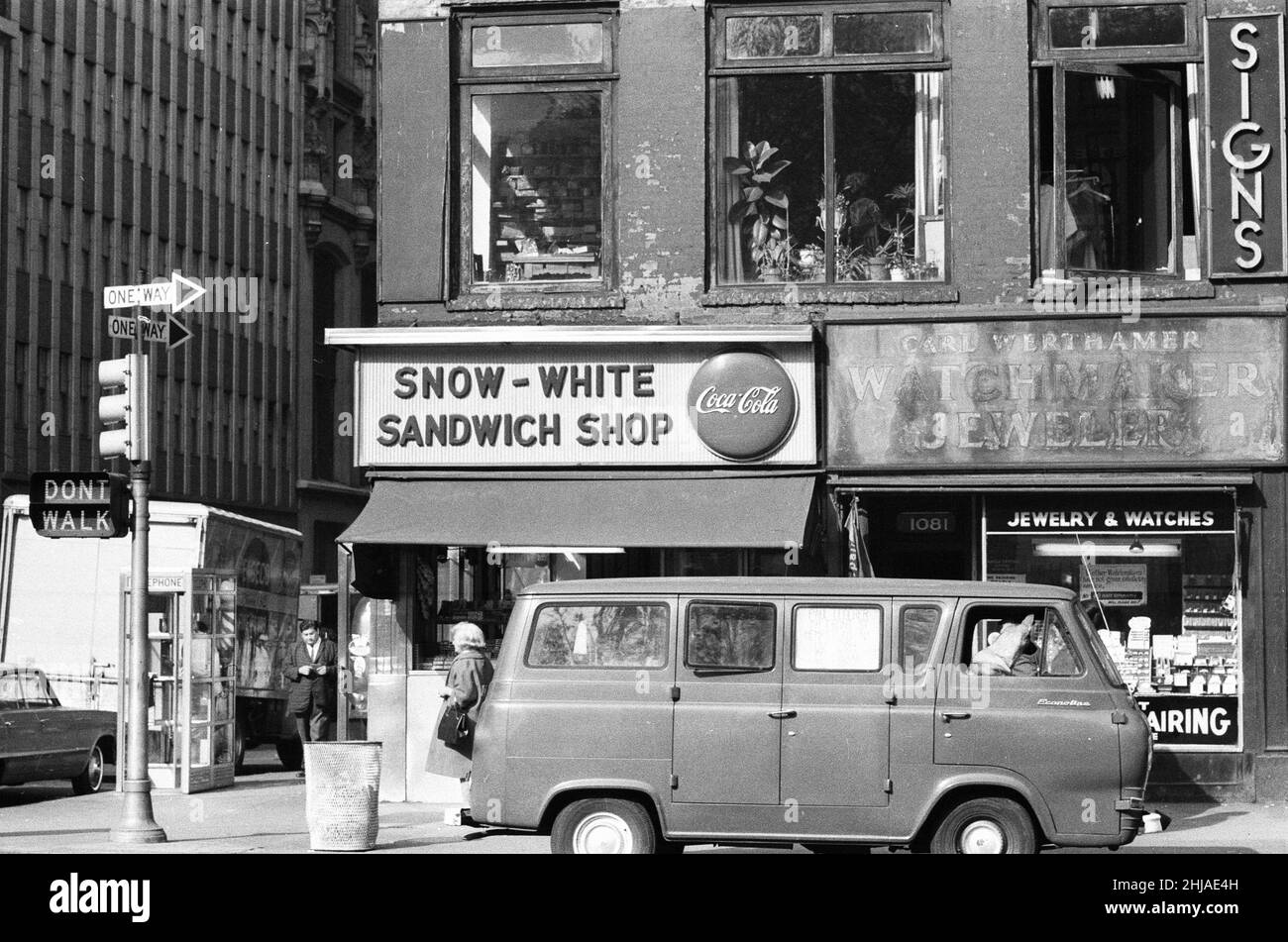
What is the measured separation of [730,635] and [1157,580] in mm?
6697

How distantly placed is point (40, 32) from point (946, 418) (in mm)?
35675

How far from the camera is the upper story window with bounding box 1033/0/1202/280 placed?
739 inches

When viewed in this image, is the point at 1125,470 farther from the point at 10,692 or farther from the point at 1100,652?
the point at 10,692

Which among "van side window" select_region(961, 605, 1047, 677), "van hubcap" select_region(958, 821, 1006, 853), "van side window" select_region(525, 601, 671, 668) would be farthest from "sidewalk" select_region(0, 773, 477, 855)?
"van side window" select_region(961, 605, 1047, 677)

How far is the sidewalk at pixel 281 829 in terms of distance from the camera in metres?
15.6

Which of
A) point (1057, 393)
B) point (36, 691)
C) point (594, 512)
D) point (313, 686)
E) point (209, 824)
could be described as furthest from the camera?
point (313, 686)

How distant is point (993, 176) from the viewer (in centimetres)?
1880

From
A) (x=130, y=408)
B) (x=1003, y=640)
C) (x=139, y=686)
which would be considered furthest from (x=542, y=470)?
(x=1003, y=640)

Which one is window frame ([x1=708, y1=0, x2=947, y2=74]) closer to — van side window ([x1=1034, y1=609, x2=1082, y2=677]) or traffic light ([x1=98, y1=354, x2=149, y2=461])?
traffic light ([x1=98, y1=354, x2=149, y2=461])

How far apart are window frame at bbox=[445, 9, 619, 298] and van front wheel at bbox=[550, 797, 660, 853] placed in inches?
285

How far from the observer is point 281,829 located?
57.4 ft

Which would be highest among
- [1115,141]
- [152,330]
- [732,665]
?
[1115,141]

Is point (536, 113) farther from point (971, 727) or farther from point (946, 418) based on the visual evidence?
point (971, 727)

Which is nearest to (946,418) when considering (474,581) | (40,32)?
(474,581)
